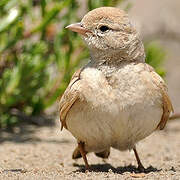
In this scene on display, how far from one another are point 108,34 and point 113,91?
1.71 ft

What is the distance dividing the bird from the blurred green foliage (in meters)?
1.54

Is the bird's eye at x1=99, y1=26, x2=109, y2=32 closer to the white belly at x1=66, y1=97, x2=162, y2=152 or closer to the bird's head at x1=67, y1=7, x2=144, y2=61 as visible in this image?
the bird's head at x1=67, y1=7, x2=144, y2=61

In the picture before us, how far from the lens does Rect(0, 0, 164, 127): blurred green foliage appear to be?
6.07 m

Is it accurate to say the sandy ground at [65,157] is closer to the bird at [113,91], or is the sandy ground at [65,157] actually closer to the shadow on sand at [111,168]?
the shadow on sand at [111,168]

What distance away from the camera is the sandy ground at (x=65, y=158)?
13.7ft

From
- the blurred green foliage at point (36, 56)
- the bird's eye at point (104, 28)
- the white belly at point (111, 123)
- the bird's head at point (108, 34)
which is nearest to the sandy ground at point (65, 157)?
the white belly at point (111, 123)

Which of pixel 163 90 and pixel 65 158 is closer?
pixel 163 90

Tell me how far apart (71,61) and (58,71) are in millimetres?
209

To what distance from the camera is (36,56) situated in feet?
20.6

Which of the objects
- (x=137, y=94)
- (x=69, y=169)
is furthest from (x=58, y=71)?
(x=137, y=94)

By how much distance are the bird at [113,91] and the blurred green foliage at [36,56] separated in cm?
154

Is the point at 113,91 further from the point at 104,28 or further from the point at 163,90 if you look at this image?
the point at 104,28

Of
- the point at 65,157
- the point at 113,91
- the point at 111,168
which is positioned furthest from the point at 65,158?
the point at 113,91

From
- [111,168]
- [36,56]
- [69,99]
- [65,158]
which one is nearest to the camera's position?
[69,99]
